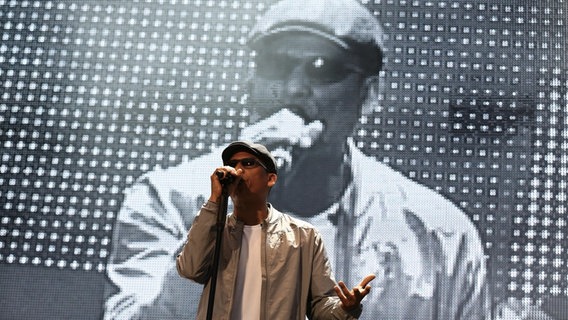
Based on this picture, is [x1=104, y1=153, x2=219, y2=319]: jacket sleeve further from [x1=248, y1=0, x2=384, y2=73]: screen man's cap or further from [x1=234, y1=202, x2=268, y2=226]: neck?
[x1=234, y1=202, x2=268, y2=226]: neck

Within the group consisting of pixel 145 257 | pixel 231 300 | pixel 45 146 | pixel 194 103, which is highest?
pixel 194 103

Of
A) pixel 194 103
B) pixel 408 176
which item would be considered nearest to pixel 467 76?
pixel 408 176

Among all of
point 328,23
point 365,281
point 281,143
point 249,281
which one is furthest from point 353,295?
point 328,23

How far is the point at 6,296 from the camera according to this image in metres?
3.30

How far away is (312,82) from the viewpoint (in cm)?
350

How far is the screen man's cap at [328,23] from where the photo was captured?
3.53 meters

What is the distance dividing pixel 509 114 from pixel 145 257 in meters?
1.91

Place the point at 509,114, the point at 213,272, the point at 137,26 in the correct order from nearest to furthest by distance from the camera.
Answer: the point at 213,272 < the point at 509,114 < the point at 137,26

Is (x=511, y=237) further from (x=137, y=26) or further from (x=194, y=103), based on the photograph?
(x=137, y=26)

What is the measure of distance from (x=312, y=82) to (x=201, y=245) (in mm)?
1909

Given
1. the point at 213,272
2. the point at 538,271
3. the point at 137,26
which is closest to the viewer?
the point at 213,272

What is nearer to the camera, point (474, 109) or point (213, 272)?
point (213, 272)

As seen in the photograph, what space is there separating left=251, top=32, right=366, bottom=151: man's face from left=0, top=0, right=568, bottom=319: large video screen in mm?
11

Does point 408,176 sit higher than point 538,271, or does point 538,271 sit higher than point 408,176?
point 408,176
